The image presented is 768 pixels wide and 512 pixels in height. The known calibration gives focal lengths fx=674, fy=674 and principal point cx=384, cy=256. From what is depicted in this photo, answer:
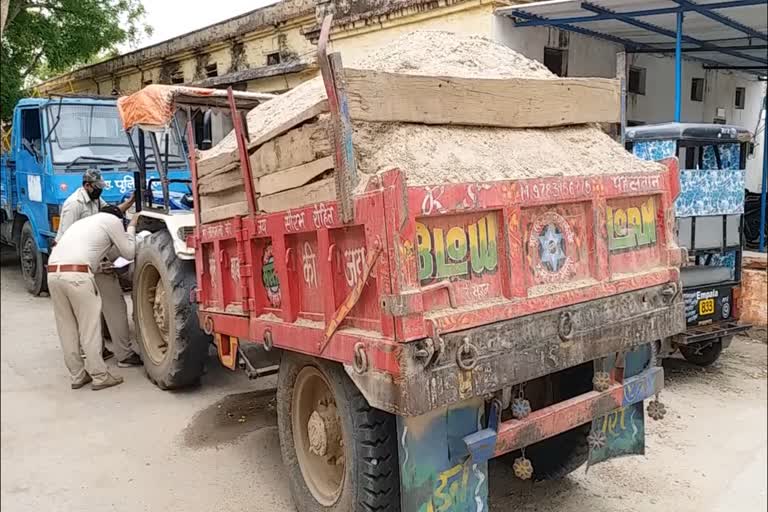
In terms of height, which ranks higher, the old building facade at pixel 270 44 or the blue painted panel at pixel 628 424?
the old building facade at pixel 270 44

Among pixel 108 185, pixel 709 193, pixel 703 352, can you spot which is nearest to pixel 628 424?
pixel 703 352

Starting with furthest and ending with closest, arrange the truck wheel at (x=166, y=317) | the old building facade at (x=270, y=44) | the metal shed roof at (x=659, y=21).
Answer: the old building facade at (x=270, y=44) → the metal shed roof at (x=659, y=21) → the truck wheel at (x=166, y=317)

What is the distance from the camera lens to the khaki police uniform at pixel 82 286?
17.8 ft

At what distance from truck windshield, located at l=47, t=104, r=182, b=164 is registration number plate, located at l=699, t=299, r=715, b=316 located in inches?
262

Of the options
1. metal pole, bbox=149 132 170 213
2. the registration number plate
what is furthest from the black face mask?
the registration number plate

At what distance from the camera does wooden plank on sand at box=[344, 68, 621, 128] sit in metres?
2.87

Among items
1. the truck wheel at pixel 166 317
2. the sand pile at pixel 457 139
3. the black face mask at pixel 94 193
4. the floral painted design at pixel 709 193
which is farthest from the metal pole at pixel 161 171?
the floral painted design at pixel 709 193

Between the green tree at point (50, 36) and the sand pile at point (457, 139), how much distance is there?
9.86ft

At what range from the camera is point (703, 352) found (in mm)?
5949

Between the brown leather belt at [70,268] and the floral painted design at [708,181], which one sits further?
the floral painted design at [708,181]

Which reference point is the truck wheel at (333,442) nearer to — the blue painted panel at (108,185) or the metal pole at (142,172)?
the metal pole at (142,172)

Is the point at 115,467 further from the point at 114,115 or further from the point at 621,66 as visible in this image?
the point at 621,66

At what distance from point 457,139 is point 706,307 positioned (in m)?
3.52

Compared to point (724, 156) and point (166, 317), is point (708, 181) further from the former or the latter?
point (166, 317)
